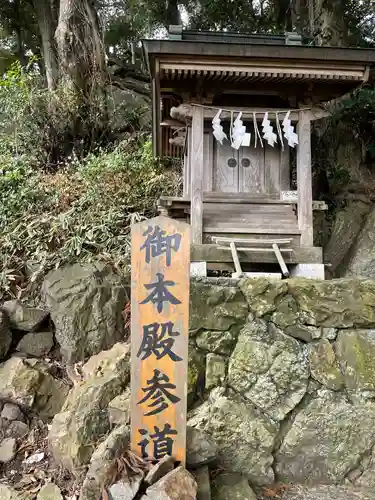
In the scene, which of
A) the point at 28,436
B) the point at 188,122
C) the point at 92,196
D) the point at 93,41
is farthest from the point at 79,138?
the point at 28,436

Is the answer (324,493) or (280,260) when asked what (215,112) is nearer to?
(280,260)

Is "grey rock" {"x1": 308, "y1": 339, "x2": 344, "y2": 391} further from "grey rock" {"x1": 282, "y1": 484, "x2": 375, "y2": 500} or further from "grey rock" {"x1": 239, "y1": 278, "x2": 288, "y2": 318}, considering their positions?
"grey rock" {"x1": 282, "y1": 484, "x2": 375, "y2": 500}

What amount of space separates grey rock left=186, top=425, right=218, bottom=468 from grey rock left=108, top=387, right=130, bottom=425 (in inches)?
25.2

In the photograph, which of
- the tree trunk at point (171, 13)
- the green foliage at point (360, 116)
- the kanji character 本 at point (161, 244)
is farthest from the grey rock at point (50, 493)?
the tree trunk at point (171, 13)

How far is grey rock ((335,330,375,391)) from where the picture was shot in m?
4.27

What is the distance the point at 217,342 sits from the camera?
442 centimetres

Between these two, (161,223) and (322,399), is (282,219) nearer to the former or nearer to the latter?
(322,399)

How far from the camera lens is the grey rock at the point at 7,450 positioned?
4.71 meters

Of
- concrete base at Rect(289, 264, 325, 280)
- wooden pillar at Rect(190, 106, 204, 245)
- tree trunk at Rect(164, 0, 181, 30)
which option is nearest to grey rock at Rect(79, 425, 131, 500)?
wooden pillar at Rect(190, 106, 204, 245)

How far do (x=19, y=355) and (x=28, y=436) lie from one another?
1.13 m

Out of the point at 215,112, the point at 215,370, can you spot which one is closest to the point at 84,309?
the point at 215,370

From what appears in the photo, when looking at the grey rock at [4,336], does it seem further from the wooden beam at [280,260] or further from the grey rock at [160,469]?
the wooden beam at [280,260]

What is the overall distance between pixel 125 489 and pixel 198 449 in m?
0.77

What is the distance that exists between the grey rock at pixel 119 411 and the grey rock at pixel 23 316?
2092mm
